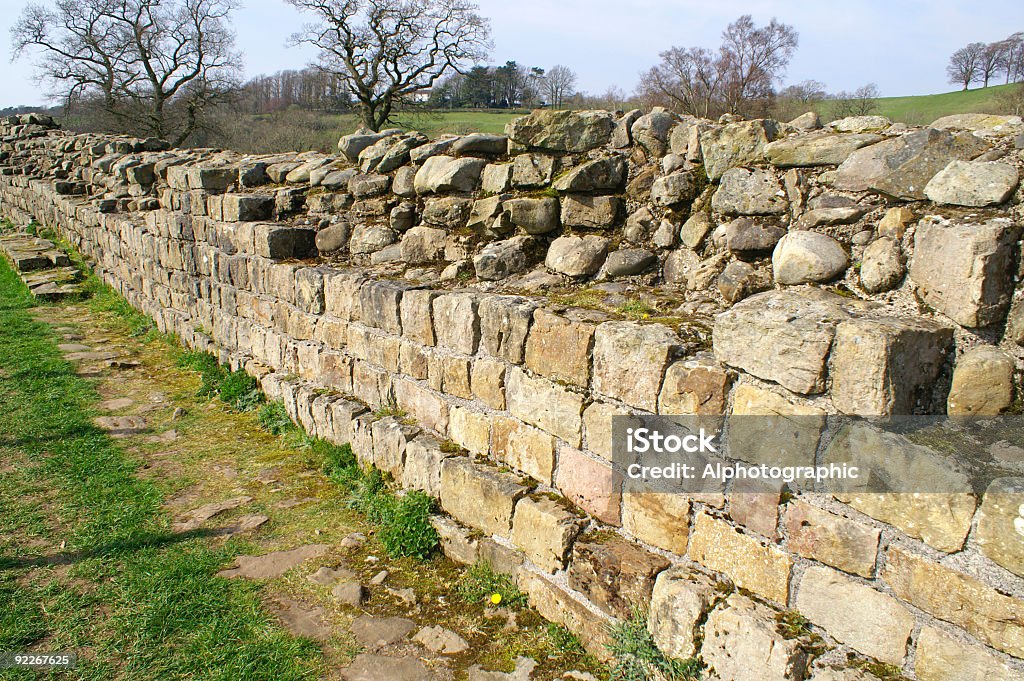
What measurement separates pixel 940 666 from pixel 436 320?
110 inches

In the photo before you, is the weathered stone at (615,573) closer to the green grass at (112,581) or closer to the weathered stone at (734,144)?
the green grass at (112,581)

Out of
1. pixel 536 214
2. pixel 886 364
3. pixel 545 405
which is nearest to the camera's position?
pixel 886 364

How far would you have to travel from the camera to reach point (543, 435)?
335 cm

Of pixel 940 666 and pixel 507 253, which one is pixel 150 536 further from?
pixel 940 666

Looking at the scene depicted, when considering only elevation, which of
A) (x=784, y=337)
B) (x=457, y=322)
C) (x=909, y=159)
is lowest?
(x=457, y=322)

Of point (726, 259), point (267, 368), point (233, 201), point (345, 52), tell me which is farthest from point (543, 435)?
point (345, 52)

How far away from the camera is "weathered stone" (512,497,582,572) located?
3.11 m

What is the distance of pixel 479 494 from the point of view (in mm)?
3584

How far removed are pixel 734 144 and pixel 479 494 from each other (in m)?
2.17

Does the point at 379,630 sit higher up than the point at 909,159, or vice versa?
the point at 909,159

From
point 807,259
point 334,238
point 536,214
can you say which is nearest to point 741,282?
point 807,259

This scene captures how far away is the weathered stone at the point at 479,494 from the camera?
11.2ft

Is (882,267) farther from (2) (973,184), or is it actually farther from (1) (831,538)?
(1) (831,538)

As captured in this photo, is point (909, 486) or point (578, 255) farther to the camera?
point (578, 255)
